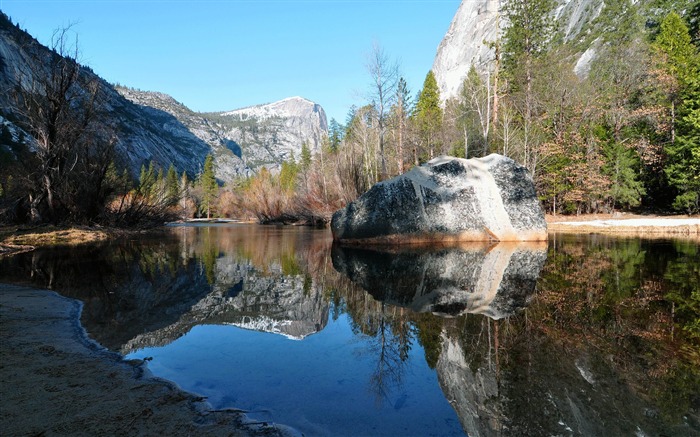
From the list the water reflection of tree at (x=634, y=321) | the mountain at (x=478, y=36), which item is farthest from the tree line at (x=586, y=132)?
the mountain at (x=478, y=36)

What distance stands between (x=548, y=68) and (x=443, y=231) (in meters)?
20.3

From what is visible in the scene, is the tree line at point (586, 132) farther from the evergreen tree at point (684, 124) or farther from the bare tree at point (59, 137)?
the bare tree at point (59, 137)

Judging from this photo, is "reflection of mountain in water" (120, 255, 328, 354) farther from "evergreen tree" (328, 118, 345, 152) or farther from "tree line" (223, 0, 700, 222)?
"evergreen tree" (328, 118, 345, 152)

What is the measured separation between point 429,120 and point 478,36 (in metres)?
71.7

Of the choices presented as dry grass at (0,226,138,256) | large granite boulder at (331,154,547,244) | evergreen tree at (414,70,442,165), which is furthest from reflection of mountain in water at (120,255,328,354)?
evergreen tree at (414,70,442,165)

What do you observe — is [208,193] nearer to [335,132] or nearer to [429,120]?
[335,132]

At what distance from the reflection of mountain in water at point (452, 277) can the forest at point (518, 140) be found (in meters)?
12.8

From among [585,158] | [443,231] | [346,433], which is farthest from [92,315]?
[585,158]

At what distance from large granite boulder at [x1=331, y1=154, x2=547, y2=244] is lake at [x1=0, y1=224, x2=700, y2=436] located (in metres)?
5.69

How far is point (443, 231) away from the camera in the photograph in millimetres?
13391

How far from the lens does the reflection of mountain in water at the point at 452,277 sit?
493 centimetres

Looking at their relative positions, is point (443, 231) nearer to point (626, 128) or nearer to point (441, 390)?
point (441, 390)

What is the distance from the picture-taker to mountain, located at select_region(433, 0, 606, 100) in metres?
62.1

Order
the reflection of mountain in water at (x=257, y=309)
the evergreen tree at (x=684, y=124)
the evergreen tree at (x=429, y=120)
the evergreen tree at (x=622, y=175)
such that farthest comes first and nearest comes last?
the evergreen tree at (x=429, y=120) → the evergreen tree at (x=622, y=175) → the evergreen tree at (x=684, y=124) → the reflection of mountain in water at (x=257, y=309)
